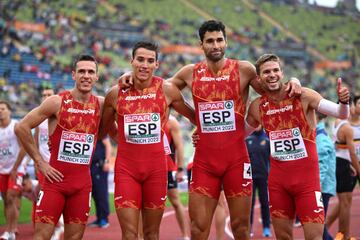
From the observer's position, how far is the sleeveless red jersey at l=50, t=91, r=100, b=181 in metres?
6.74

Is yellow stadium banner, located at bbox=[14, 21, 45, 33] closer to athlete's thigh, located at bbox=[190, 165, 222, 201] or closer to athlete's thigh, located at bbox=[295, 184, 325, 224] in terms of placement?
athlete's thigh, located at bbox=[190, 165, 222, 201]

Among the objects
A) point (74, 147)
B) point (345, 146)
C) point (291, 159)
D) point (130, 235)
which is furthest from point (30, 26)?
point (291, 159)

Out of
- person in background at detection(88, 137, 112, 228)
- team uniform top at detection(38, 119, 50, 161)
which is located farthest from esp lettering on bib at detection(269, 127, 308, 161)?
person in background at detection(88, 137, 112, 228)

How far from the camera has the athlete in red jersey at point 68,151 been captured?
666 cm

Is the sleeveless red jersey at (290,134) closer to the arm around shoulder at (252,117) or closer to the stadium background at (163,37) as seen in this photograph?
the arm around shoulder at (252,117)

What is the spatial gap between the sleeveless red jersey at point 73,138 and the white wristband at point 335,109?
2.37m

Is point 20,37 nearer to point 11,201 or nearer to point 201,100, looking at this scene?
point 11,201

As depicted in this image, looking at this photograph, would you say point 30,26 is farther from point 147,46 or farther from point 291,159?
point 291,159

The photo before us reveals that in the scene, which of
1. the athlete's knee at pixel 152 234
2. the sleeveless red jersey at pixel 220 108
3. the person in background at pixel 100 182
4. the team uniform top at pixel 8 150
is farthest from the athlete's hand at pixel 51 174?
the person in background at pixel 100 182

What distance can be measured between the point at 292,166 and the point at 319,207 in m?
0.49

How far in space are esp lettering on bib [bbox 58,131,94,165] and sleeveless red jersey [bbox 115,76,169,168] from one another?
0.35 metres

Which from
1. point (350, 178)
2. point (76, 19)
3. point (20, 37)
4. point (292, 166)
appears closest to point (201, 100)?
point (292, 166)

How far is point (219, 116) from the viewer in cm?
678

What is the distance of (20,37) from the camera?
3300 centimetres
